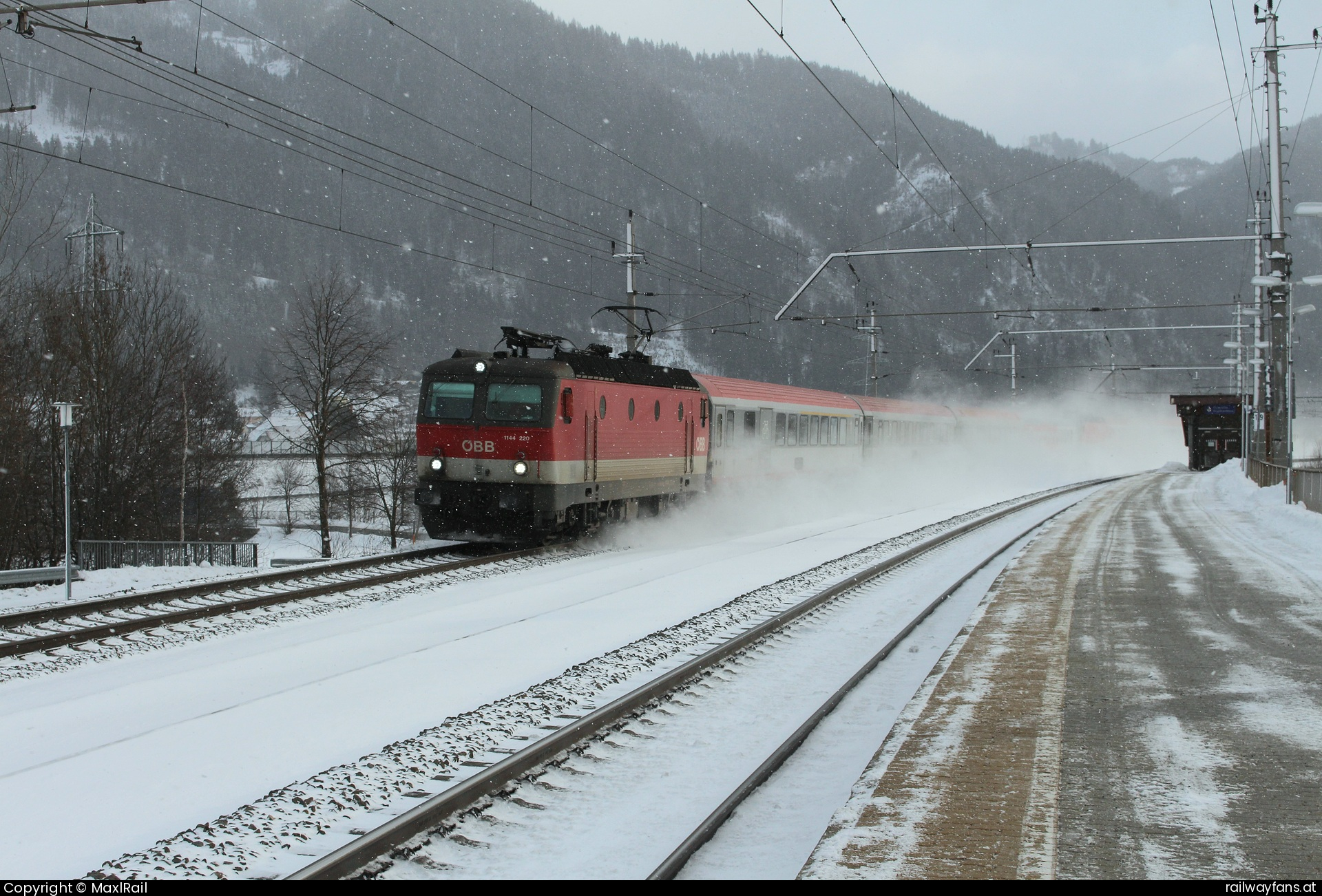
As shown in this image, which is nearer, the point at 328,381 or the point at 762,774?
the point at 762,774

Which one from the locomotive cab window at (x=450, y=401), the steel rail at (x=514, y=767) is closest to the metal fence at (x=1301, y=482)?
the steel rail at (x=514, y=767)

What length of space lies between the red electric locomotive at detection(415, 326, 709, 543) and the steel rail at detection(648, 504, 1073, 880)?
6744mm

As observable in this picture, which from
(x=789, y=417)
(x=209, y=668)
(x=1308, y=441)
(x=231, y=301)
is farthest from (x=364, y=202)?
(x=209, y=668)

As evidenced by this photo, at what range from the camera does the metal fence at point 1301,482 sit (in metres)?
21.2

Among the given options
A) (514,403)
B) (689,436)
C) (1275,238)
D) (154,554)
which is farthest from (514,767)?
(1275,238)

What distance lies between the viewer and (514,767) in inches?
221

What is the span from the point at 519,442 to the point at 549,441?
1.59 feet

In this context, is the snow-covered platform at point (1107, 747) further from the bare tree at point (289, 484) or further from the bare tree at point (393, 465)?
the bare tree at point (289, 484)

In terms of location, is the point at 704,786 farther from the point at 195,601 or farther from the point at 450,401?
the point at 450,401

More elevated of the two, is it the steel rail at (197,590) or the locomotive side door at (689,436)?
the locomotive side door at (689,436)

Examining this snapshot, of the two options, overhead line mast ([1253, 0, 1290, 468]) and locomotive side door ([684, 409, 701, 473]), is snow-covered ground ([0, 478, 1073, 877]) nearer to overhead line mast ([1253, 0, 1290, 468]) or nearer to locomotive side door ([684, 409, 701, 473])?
locomotive side door ([684, 409, 701, 473])

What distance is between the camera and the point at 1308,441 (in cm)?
10112

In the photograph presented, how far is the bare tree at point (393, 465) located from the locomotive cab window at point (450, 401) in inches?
979

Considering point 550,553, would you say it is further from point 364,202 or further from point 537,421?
point 364,202
